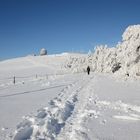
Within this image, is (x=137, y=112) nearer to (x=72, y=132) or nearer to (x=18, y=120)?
(x=72, y=132)

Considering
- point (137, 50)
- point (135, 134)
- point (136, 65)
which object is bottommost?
point (135, 134)

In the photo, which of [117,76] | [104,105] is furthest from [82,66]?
[104,105]

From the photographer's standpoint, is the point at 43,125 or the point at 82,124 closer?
the point at 43,125

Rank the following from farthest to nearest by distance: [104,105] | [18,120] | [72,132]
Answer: [104,105] → [18,120] → [72,132]

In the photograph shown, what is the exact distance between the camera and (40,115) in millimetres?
9242

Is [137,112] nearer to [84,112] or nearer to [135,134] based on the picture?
[84,112]

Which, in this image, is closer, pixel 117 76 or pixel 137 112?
pixel 137 112

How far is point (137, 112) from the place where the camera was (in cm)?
1015

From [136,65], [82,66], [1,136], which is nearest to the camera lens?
[1,136]

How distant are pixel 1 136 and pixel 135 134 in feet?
12.4

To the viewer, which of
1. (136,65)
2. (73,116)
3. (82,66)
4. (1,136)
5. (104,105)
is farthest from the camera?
(82,66)

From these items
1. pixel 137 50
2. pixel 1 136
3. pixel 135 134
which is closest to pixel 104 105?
pixel 135 134

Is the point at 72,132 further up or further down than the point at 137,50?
further down

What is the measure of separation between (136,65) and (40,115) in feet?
73.3
